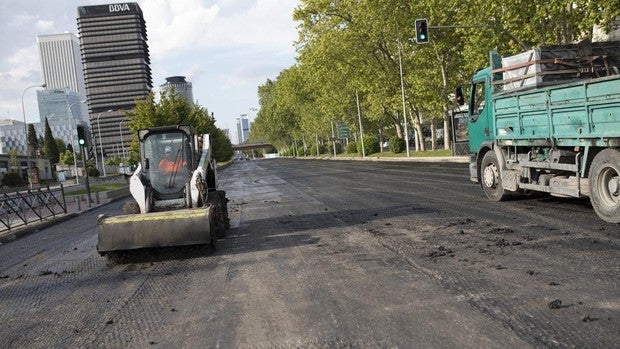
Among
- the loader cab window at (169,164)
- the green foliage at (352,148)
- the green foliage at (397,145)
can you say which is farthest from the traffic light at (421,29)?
the green foliage at (352,148)

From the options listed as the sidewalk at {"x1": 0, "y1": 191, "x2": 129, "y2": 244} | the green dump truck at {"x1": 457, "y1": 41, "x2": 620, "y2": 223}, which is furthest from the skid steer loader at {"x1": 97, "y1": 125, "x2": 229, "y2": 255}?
the sidewalk at {"x1": 0, "y1": 191, "x2": 129, "y2": 244}

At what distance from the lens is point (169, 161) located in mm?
10219

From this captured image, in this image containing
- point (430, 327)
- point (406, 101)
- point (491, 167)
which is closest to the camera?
point (430, 327)

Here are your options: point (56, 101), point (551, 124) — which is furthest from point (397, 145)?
point (56, 101)

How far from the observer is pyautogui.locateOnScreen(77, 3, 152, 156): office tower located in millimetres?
122562

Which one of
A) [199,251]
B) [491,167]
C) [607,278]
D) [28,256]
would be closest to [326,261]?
[199,251]

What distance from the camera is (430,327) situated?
4.45 meters

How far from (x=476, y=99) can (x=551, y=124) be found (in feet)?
12.3

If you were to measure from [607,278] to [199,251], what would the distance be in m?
6.11

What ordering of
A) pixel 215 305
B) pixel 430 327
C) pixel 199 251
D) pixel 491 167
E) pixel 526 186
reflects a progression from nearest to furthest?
pixel 430 327 → pixel 215 305 → pixel 199 251 → pixel 526 186 → pixel 491 167

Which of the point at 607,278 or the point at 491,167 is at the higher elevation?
the point at 491,167

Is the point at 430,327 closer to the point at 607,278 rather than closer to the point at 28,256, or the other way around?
the point at 607,278

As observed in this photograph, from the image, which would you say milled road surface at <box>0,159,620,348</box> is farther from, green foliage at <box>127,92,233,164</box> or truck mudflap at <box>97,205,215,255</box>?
green foliage at <box>127,92,233,164</box>

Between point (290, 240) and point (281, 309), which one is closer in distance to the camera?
point (281, 309)
